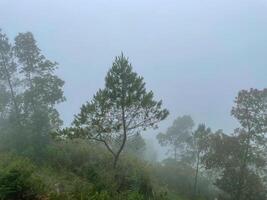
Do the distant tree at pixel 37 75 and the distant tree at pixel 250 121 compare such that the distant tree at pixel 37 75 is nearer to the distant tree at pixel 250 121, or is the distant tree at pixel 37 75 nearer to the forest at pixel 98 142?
the forest at pixel 98 142

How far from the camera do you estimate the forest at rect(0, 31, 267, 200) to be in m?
20.7

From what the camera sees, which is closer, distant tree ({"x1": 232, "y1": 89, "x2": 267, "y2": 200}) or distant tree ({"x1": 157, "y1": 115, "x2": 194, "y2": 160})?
distant tree ({"x1": 232, "y1": 89, "x2": 267, "y2": 200})

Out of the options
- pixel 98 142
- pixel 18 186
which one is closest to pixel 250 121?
pixel 98 142

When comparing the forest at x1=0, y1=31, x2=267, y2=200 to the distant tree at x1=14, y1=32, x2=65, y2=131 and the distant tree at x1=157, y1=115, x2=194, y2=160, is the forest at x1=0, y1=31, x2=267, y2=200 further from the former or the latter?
the distant tree at x1=157, y1=115, x2=194, y2=160

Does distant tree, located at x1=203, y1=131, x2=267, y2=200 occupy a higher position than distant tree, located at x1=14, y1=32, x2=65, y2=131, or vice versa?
distant tree, located at x1=14, y1=32, x2=65, y2=131

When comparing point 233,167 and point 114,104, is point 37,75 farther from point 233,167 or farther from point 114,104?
point 233,167

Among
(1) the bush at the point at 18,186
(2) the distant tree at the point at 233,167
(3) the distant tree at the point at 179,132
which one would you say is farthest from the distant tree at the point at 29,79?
(3) the distant tree at the point at 179,132

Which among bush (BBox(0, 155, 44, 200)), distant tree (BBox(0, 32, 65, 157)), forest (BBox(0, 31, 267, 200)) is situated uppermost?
distant tree (BBox(0, 32, 65, 157))

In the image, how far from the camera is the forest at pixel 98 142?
20703 mm

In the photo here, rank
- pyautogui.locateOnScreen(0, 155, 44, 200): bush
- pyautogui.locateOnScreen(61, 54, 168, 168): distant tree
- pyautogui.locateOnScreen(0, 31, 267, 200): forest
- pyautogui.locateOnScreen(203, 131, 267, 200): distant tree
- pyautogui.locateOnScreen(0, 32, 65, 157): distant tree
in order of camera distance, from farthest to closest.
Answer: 1. pyautogui.locateOnScreen(0, 32, 65, 157): distant tree
2. pyautogui.locateOnScreen(203, 131, 267, 200): distant tree
3. pyautogui.locateOnScreen(61, 54, 168, 168): distant tree
4. pyautogui.locateOnScreen(0, 31, 267, 200): forest
5. pyautogui.locateOnScreen(0, 155, 44, 200): bush

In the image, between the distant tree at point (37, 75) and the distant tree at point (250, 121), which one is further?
the distant tree at point (37, 75)

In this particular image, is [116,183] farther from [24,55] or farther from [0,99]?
[0,99]

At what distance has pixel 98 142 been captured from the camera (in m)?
32.4

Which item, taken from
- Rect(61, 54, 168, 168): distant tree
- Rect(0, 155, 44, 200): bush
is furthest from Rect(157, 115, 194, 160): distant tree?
Rect(0, 155, 44, 200): bush
